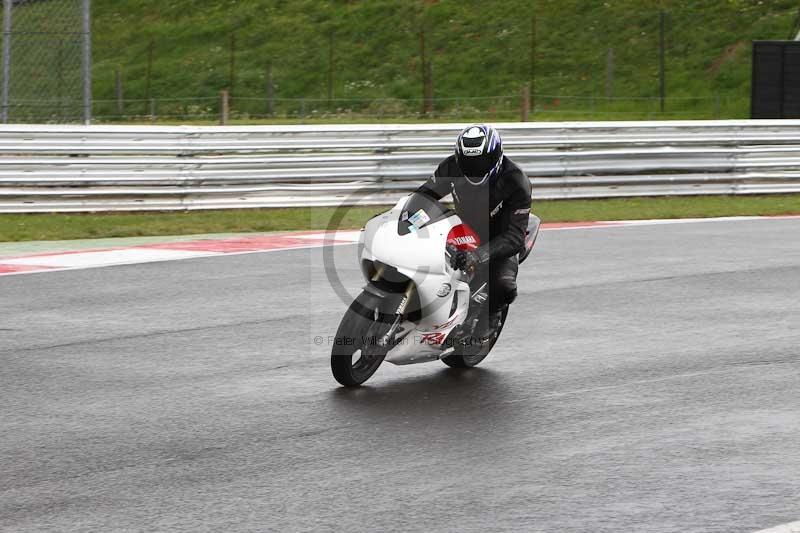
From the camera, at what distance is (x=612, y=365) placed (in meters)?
8.48

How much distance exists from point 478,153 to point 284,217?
9.57m

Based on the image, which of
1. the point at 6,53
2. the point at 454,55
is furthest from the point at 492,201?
the point at 454,55

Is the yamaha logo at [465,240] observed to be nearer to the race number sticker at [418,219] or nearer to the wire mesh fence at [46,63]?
the race number sticker at [418,219]

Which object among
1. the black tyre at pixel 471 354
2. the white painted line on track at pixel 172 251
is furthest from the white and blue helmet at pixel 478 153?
the white painted line on track at pixel 172 251

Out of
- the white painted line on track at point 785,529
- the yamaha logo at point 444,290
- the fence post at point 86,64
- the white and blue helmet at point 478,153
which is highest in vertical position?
the fence post at point 86,64

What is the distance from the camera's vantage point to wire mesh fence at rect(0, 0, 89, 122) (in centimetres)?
1806

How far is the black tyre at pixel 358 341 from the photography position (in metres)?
7.47

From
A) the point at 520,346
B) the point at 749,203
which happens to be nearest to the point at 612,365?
the point at 520,346

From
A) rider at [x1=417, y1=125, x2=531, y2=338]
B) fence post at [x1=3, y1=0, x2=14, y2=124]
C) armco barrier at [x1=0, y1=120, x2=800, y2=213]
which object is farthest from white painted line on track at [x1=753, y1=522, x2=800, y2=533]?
fence post at [x1=3, y1=0, x2=14, y2=124]

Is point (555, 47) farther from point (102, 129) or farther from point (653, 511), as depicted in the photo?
point (653, 511)

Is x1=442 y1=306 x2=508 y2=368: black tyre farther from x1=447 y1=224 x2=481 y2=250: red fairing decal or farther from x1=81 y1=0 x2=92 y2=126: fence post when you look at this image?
x1=81 y1=0 x2=92 y2=126: fence post

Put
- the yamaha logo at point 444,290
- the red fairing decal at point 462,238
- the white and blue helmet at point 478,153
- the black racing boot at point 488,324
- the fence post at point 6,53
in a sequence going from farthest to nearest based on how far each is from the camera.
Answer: the fence post at point 6,53 < the black racing boot at point 488,324 < the white and blue helmet at point 478,153 < the red fairing decal at point 462,238 < the yamaha logo at point 444,290

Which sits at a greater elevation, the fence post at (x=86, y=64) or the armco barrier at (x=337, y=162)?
the fence post at (x=86, y=64)

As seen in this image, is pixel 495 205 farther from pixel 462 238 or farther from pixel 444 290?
pixel 444 290
